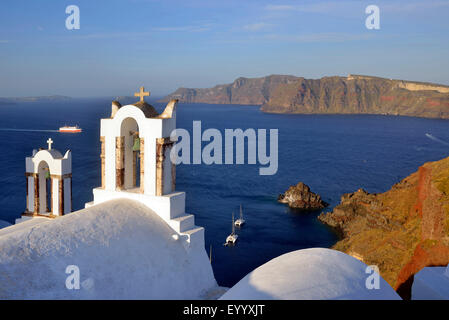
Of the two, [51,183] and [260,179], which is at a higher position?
[51,183]

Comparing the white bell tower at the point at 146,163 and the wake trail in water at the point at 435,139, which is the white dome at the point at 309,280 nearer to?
the white bell tower at the point at 146,163

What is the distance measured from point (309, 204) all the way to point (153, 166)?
159 feet

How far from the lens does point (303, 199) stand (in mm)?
56500

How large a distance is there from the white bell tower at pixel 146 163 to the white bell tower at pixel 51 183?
2626mm

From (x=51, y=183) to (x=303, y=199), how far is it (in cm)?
4644

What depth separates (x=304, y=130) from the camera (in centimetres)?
14025

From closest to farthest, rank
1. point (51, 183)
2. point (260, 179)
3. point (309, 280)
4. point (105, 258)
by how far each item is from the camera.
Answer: point (309, 280), point (105, 258), point (51, 183), point (260, 179)

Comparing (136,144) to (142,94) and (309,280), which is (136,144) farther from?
(309,280)

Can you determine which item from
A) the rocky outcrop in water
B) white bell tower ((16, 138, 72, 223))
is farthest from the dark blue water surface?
white bell tower ((16, 138, 72, 223))

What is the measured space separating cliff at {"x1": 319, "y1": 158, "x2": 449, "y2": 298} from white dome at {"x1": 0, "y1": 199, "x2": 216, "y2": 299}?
51.8ft

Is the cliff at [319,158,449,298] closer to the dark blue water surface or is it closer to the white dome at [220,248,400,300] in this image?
the dark blue water surface

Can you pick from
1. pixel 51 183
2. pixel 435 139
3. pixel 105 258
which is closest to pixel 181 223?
pixel 105 258
